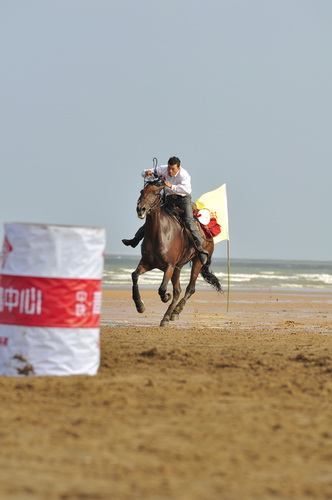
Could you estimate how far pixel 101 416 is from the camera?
609cm

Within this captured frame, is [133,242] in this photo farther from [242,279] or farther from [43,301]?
[242,279]

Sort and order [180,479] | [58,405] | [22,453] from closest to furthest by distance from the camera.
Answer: [180,479] → [22,453] → [58,405]

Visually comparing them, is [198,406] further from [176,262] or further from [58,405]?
[176,262]

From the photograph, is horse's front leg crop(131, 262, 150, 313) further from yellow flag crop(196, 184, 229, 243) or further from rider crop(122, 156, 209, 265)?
yellow flag crop(196, 184, 229, 243)

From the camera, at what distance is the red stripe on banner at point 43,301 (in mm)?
7438

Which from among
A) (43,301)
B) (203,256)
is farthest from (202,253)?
(43,301)

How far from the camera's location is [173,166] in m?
15.4

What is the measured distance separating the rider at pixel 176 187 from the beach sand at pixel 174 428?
210 inches

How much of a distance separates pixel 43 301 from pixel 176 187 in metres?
8.28

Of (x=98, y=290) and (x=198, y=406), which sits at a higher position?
(x=98, y=290)

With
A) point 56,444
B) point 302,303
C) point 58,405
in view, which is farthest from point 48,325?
point 302,303

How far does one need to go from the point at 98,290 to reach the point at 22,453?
290 centimetres

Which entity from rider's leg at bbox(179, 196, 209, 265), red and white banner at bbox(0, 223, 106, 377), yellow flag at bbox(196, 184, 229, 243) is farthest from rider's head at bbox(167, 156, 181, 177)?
red and white banner at bbox(0, 223, 106, 377)

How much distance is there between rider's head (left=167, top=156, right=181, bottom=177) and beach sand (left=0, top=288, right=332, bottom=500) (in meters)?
5.39
